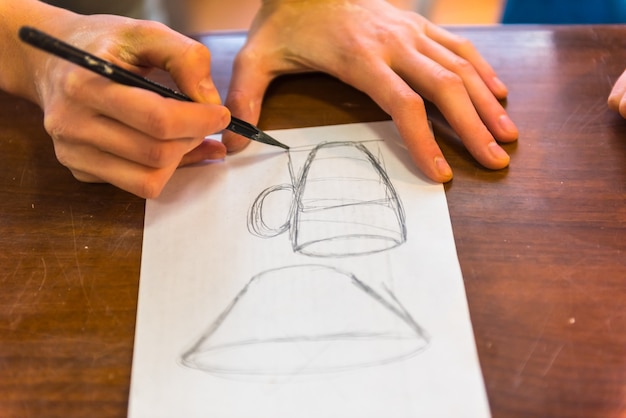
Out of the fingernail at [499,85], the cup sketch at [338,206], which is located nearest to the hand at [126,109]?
the cup sketch at [338,206]

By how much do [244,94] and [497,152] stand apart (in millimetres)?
306

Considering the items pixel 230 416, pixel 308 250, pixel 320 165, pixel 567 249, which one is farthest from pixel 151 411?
pixel 567 249

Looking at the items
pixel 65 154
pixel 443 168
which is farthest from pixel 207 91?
pixel 443 168

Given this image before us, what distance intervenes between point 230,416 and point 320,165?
29 centimetres

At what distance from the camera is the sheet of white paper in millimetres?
438

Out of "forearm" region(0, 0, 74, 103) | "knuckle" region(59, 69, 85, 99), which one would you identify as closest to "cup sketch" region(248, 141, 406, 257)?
"knuckle" region(59, 69, 85, 99)

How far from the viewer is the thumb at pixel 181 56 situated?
0.54 meters

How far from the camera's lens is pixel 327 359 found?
45 cm

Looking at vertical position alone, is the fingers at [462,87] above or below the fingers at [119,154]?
above

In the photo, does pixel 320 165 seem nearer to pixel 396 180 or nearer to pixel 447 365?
pixel 396 180

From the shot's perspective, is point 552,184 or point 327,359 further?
point 552,184

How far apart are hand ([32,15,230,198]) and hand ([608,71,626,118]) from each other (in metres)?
0.45

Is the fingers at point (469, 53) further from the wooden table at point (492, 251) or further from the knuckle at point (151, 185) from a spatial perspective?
the knuckle at point (151, 185)

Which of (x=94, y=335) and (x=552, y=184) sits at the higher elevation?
(x=552, y=184)
